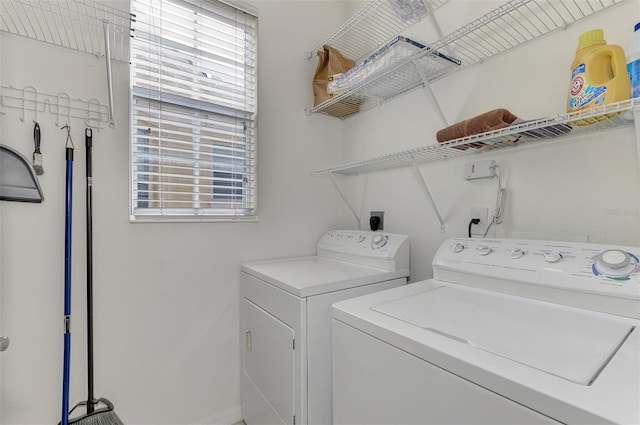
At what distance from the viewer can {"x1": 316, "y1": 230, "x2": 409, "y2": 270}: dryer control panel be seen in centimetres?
158

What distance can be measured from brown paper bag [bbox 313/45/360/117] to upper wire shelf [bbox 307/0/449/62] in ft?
0.27

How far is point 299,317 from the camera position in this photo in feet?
4.09

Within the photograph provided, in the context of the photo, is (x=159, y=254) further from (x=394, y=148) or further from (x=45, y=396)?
(x=394, y=148)

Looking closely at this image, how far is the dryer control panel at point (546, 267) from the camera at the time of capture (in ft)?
2.87

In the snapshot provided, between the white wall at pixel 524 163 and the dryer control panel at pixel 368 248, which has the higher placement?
the white wall at pixel 524 163

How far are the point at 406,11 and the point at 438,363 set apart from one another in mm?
1670

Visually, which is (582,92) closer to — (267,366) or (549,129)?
(549,129)

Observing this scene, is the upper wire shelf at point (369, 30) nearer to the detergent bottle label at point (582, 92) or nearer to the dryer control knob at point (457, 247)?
the detergent bottle label at point (582, 92)

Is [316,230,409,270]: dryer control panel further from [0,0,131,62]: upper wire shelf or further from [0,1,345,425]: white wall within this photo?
[0,0,131,62]: upper wire shelf

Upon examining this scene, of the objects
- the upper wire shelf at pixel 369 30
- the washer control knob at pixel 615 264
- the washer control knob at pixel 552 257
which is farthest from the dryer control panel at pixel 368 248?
the upper wire shelf at pixel 369 30

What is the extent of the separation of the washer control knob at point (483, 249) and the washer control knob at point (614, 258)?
1.12 ft

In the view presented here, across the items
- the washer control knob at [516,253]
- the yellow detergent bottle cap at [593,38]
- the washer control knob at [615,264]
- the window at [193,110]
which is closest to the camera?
the washer control knob at [615,264]

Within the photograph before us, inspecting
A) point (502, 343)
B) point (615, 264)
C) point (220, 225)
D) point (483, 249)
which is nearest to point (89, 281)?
point (220, 225)

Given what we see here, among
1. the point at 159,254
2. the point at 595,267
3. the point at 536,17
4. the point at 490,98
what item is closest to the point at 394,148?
the point at 490,98
